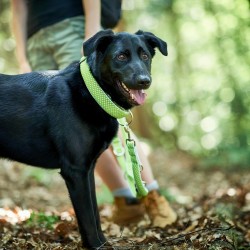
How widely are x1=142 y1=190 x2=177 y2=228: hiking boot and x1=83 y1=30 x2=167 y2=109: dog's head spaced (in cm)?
128

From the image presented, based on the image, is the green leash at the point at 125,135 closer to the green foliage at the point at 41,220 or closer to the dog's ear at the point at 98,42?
the dog's ear at the point at 98,42

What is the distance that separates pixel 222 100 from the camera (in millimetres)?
14727

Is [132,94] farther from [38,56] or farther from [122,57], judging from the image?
[38,56]

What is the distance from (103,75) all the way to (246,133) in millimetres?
9664

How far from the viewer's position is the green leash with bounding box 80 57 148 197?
10.4ft

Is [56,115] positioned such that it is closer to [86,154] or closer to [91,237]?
[86,154]

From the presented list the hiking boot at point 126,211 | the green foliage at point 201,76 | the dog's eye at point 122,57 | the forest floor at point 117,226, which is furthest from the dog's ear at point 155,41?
the green foliage at point 201,76

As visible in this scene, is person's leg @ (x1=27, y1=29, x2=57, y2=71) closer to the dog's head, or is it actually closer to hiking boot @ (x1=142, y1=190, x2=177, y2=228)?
the dog's head


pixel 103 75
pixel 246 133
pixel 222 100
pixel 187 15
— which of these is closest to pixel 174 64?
pixel 187 15

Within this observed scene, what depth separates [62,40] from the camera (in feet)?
13.4

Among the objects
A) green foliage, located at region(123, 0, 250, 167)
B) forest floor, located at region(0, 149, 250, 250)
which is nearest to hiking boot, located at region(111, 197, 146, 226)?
forest floor, located at region(0, 149, 250, 250)

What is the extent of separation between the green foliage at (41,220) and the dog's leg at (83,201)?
3.22 ft

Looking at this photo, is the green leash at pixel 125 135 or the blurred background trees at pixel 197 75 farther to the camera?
the blurred background trees at pixel 197 75

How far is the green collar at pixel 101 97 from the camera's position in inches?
125
